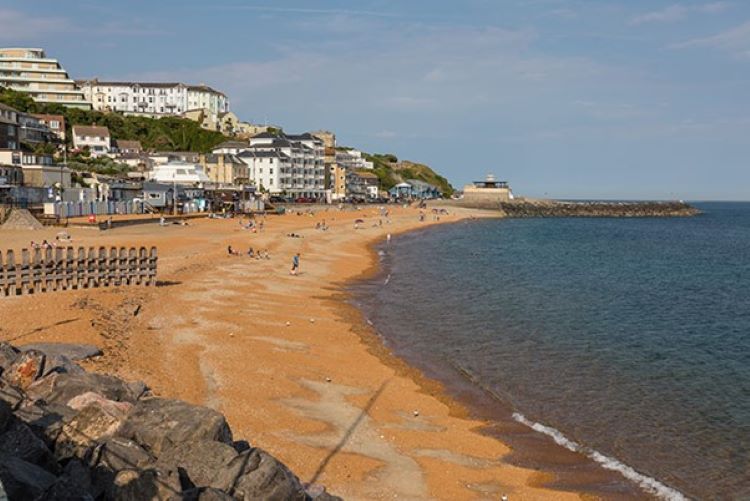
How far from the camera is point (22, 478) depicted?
27.8 feet

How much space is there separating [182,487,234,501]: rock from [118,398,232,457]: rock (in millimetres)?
1965

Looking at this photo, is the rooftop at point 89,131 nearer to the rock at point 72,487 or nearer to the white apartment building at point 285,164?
the white apartment building at point 285,164

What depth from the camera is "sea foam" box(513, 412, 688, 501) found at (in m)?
15.8

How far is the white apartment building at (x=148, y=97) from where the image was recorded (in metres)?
165

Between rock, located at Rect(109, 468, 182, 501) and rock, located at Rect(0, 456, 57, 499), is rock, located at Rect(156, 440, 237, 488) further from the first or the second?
rock, located at Rect(0, 456, 57, 499)

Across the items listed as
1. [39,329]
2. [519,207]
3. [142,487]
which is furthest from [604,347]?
[519,207]

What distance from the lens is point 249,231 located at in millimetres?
76125

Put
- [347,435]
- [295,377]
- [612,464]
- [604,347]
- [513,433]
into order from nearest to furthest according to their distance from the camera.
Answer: [347,435] → [612,464] → [513,433] → [295,377] → [604,347]

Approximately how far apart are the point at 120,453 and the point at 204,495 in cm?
196

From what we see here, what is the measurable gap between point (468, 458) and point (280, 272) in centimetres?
3169

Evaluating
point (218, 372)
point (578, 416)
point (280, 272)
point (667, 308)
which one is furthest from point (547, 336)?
point (280, 272)

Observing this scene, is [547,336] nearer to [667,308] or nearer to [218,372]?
[667,308]

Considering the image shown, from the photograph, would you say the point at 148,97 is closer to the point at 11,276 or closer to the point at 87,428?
the point at 11,276

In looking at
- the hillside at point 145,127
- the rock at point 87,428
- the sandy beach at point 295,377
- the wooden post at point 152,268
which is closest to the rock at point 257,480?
the rock at point 87,428
